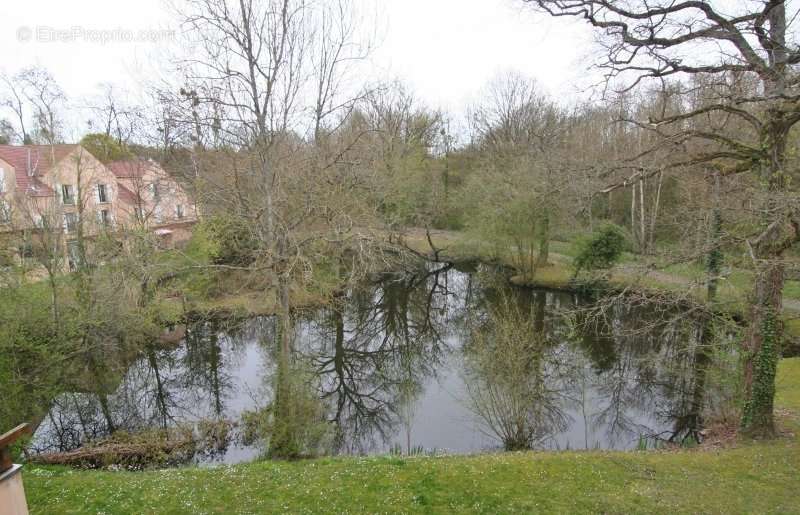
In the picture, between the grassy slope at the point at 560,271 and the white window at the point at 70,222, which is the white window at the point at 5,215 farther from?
the grassy slope at the point at 560,271

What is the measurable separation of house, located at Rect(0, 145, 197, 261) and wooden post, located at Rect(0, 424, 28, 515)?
7860mm

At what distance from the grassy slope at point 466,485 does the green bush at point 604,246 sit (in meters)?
14.1

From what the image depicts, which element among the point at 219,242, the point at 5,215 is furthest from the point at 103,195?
the point at 219,242

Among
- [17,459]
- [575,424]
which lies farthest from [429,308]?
[17,459]

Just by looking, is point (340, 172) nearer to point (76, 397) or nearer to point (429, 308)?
point (76, 397)

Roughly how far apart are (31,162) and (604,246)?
31825mm

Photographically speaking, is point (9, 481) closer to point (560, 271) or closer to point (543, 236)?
point (543, 236)

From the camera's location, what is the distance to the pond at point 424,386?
38.3 ft

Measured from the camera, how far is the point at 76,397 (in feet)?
44.5

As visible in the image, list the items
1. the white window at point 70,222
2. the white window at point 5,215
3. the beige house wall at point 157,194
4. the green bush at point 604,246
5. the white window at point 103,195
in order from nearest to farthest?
the beige house wall at point 157,194 → the white window at point 5,215 → the white window at point 70,222 → the green bush at point 604,246 → the white window at point 103,195

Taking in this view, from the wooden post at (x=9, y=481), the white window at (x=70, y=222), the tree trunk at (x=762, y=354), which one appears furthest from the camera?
the white window at (x=70, y=222)

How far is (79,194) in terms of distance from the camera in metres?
16.2

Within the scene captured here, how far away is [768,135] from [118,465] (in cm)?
1507

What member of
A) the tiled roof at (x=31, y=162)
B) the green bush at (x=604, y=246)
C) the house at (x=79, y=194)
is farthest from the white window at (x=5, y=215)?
the green bush at (x=604, y=246)
